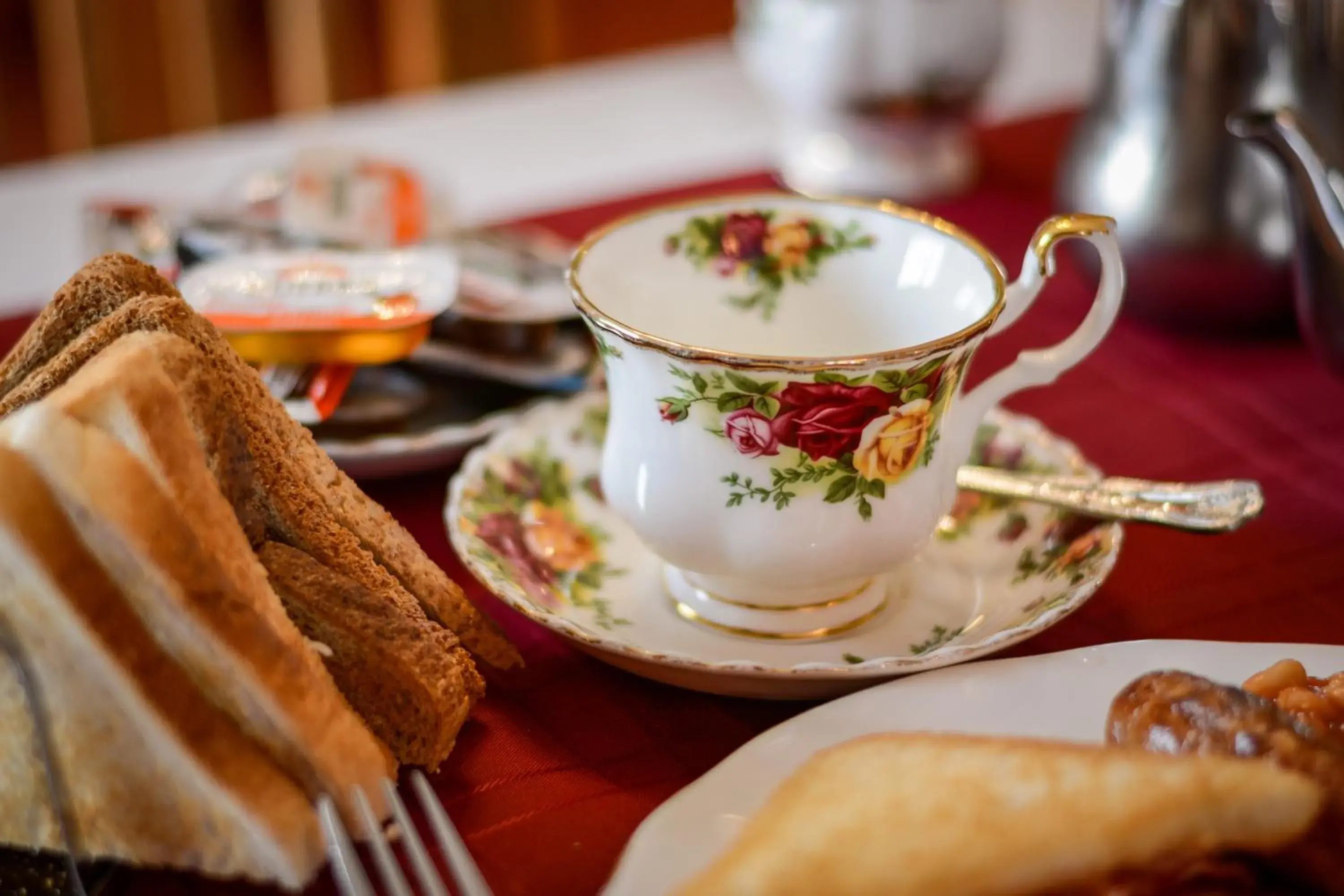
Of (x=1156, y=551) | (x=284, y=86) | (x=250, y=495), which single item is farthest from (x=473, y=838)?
(x=284, y=86)

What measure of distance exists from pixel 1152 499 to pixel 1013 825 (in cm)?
30

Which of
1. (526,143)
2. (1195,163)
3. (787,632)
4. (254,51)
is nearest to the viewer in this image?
(787,632)

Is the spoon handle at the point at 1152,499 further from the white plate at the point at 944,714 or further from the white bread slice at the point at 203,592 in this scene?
the white bread slice at the point at 203,592

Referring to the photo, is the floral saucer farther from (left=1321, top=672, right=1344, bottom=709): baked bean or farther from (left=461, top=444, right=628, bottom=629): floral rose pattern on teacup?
(left=1321, top=672, right=1344, bottom=709): baked bean

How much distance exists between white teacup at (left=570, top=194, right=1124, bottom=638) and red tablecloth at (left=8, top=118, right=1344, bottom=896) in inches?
2.7

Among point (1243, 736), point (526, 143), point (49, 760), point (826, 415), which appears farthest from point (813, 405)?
point (526, 143)

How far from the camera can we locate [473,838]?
0.50 m

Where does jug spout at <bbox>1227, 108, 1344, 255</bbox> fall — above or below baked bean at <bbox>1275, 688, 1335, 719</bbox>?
above

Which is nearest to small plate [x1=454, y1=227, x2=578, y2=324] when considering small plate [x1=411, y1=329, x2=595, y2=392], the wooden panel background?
small plate [x1=411, y1=329, x2=595, y2=392]

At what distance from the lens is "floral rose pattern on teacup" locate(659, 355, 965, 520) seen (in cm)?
56

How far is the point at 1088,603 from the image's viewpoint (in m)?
0.65

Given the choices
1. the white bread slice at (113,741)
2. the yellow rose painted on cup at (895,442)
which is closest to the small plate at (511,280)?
the yellow rose painted on cup at (895,442)

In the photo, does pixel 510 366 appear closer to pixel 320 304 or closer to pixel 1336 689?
pixel 320 304

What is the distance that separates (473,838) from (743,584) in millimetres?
185
